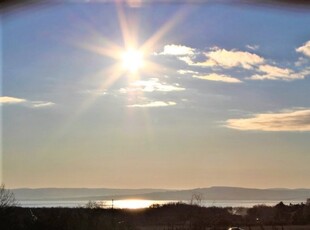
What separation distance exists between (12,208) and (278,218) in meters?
11.2

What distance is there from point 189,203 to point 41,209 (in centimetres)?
908

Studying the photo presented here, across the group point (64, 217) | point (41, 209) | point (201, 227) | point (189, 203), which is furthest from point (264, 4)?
point (189, 203)

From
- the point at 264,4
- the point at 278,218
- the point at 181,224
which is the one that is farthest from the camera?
the point at 278,218

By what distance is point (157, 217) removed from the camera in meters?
19.0

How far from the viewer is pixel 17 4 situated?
2574 mm

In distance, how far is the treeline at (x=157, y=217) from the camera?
25.5 ft

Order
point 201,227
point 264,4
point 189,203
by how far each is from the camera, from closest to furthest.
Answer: point 264,4, point 201,227, point 189,203

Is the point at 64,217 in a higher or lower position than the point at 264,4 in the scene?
lower

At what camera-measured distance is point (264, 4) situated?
8.39 ft

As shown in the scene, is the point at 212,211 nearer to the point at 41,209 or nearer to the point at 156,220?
the point at 156,220

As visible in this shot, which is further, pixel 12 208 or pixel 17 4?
pixel 12 208

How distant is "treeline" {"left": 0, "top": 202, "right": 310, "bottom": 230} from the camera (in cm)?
778

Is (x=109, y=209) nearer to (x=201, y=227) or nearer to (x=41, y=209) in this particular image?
(x=201, y=227)

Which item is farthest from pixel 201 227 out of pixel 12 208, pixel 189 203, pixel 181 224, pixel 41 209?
pixel 12 208
